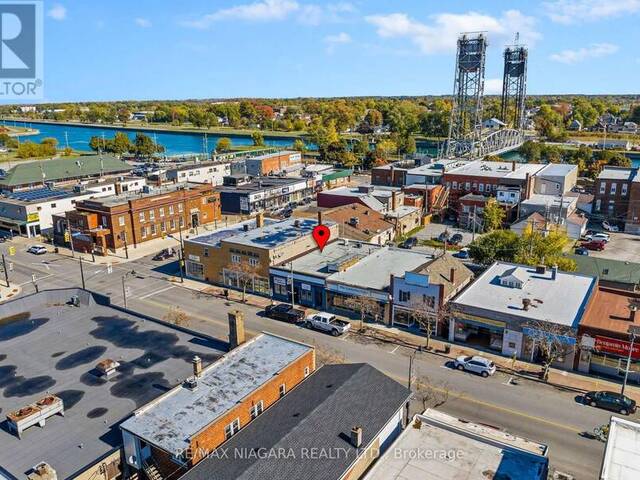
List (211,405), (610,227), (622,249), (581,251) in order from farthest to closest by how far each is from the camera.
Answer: (610,227), (622,249), (581,251), (211,405)

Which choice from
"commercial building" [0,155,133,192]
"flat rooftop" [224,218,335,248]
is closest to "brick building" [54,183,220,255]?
"flat rooftop" [224,218,335,248]

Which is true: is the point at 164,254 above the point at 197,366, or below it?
below

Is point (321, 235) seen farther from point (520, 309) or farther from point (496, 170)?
point (496, 170)

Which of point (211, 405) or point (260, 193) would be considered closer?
point (211, 405)

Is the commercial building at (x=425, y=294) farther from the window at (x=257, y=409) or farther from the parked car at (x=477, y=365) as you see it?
the window at (x=257, y=409)

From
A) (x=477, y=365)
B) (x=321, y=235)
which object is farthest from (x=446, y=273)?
(x=321, y=235)

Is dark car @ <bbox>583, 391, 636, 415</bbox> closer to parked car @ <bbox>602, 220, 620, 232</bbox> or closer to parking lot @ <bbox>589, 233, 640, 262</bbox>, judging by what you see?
parking lot @ <bbox>589, 233, 640, 262</bbox>

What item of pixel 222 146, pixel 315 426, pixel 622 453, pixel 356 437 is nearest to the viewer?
pixel 622 453
